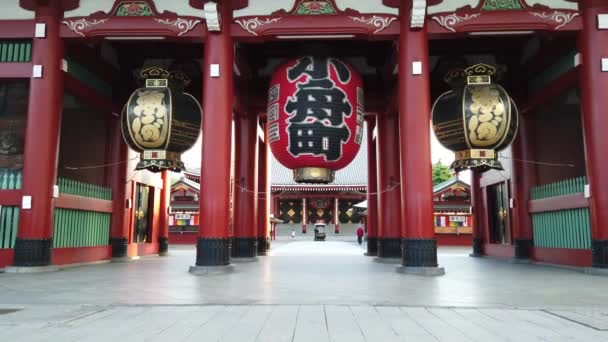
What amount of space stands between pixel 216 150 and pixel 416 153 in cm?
451

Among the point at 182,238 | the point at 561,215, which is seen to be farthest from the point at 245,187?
the point at 182,238

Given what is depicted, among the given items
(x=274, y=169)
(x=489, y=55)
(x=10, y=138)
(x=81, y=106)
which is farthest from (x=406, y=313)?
(x=274, y=169)

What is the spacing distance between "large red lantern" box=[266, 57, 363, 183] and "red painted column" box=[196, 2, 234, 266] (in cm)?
119

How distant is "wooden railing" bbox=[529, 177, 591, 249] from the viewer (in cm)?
1047

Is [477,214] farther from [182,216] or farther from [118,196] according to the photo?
[182,216]

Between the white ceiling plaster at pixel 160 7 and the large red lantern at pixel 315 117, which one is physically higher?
the white ceiling plaster at pixel 160 7

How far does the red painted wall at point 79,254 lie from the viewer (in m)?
11.1

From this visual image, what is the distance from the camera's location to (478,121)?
8953 millimetres

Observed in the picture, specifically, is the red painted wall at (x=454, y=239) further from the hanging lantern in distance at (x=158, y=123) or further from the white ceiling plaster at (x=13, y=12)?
the white ceiling plaster at (x=13, y=12)

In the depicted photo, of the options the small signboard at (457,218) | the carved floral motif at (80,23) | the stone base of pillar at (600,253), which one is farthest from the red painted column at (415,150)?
the small signboard at (457,218)

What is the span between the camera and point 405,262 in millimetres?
9398

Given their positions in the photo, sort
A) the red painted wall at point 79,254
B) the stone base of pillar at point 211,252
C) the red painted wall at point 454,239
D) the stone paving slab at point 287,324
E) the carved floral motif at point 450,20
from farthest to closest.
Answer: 1. the red painted wall at point 454,239
2. the red painted wall at point 79,254
3. the carved floral motif at point 450,20
4. the stone base of pillar at point 211,252
5. the stone paving slab at point 287,324

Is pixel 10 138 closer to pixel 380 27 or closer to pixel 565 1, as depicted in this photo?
pixel 380 27

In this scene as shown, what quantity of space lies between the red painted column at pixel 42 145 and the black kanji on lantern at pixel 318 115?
5795 mm
